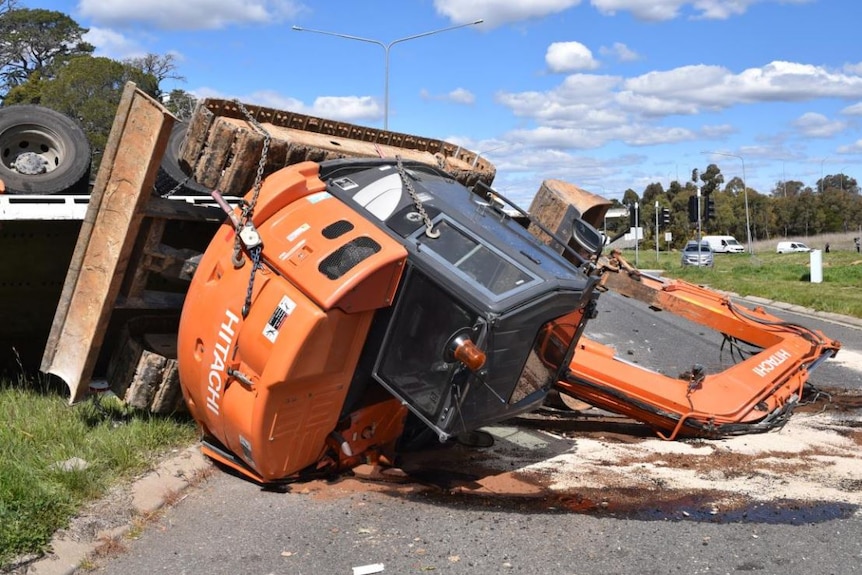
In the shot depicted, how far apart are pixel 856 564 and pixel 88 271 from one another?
16.6 ft

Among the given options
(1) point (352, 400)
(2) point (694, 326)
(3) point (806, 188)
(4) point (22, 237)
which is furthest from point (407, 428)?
(3) point (806, 188)

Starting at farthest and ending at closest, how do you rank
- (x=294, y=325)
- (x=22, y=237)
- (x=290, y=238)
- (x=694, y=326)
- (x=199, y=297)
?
1. (x=694, y=326)
2. (x=22, y=237)
3. (x=199, y=297)
4. (x=290, y=238)
5. (x=294, y=325)

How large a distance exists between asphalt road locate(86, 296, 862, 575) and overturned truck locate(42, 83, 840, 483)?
37 cm

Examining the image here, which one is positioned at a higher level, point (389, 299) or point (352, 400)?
point (389, 299)

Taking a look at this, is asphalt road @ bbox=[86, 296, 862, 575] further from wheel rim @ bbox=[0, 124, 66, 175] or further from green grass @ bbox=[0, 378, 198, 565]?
wheel rim @ bbox=[0, 124, 66, 175]

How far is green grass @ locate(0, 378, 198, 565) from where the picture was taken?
4684 millimetres

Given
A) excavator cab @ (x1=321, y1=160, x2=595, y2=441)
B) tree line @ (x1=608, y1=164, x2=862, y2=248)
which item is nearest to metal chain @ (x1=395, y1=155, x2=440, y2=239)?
excavator cab @ (x1=321, y1=160, x2=595, y2=441)

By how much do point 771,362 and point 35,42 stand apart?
36.5 m

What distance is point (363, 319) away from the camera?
16.8 ft

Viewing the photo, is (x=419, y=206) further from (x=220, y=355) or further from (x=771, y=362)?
(x=771, y=362)

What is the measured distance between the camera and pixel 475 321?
16.2 feet

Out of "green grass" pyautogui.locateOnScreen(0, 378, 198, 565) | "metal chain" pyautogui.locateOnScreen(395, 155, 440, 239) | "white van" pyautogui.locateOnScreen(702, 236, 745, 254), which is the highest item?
"white van" pyautogui.locateOnScreen(702, 236, 745, 254)

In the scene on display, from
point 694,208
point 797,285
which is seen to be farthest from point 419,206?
point 694,208

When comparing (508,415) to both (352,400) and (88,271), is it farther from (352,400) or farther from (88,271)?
(88,271)
